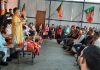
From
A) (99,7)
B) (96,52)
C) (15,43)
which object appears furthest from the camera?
(99,7)

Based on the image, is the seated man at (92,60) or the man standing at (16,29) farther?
the man standing at (16,29)

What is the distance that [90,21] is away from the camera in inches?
768

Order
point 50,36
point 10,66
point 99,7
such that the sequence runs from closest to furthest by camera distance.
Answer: point 10,66 → point 50,36 → point 99,7

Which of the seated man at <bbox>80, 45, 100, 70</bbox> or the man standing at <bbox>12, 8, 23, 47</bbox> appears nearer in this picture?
the seated man at <bbox>80, 45, 100, 70</bbox>

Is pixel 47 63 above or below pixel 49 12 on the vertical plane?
below

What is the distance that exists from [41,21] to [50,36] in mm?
1764

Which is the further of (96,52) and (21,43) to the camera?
(21,43)

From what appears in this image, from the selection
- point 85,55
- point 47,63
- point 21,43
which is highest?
point 85,55

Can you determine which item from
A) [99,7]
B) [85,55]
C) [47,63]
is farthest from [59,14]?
[85,55]

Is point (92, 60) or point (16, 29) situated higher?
point (92, 60)

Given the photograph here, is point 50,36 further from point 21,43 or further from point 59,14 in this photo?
point 21,43

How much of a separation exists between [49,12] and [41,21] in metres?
1.06

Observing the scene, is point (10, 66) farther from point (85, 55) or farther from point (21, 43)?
point (85, 55)

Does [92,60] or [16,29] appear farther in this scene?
[16,29]
